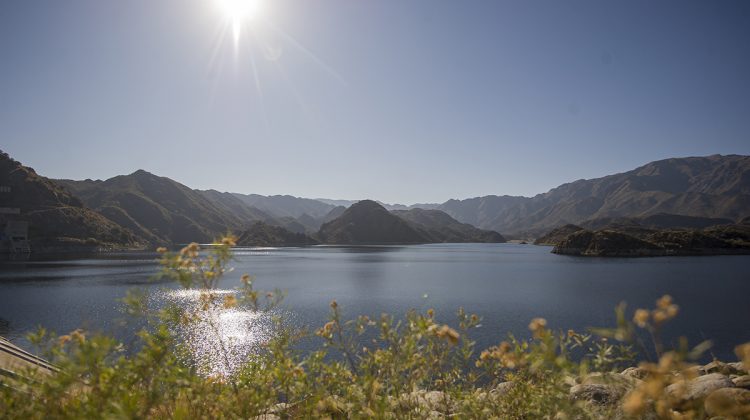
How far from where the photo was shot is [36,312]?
1505 inches

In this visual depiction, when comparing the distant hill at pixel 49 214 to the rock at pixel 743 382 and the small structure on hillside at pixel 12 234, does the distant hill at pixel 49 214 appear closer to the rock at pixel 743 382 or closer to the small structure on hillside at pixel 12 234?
the small structure on hillside at pixel 12 234

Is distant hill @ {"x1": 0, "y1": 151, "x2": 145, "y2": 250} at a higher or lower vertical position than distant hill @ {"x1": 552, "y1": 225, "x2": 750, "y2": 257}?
higher

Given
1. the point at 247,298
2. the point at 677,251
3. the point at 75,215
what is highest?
the point at 75,215

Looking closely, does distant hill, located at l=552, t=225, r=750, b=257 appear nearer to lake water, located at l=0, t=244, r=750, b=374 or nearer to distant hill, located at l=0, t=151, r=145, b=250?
lake water, located at l=0, t=244, r=750, b=374

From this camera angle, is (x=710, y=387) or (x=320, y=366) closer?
(x=320, y=366)

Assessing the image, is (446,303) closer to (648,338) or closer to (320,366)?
(648,338)

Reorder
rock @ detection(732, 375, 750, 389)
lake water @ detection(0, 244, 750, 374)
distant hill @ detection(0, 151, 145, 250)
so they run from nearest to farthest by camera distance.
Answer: rock @ detection(732, 375, 750, 389)
lake water @ detection(0, 244, 750, 374)
distant hill @ detection(0, 151, 145, 250)

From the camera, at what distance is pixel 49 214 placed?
13338 cm

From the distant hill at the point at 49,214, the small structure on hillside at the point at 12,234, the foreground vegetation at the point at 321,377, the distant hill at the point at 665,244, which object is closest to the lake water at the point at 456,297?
the foreground vegetation at the point at 321,377

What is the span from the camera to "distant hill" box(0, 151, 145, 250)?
12850 centimetres

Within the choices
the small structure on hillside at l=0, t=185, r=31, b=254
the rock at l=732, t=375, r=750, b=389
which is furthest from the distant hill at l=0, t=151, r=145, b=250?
the rock at l=732, t=375, r=750, b=389

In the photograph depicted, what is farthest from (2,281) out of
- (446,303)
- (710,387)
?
(710,387)

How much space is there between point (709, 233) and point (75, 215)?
232m

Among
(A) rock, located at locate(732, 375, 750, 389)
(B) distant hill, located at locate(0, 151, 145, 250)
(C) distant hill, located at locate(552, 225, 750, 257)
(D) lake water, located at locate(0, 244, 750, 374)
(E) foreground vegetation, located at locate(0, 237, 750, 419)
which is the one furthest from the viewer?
(B) distant hill, located at locate(0, 151, 145, 250)
